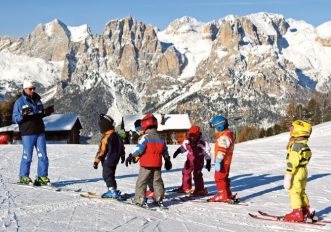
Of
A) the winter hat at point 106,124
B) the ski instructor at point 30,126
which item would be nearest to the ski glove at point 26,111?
the ski instructor at point 30,126

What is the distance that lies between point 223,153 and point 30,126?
4.11m

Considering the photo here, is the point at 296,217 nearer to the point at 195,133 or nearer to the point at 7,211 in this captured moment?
the point at 195,133

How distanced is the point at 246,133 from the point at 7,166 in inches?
3925

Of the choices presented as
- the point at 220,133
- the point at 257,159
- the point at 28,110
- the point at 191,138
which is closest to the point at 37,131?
the point at 28,110

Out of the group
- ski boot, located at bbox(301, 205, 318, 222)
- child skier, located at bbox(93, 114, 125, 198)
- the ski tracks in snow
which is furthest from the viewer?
child skier, located at bbox(93, 114, 125, 198)

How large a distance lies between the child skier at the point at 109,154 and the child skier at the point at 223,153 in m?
1.81

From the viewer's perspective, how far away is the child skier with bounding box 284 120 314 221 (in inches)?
306

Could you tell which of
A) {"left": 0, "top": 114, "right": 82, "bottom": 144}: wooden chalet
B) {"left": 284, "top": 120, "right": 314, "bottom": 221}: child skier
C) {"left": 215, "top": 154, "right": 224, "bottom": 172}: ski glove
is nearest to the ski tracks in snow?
{"left": 215, "top": 154, "right": 224, "bottom": 172}: ski glove

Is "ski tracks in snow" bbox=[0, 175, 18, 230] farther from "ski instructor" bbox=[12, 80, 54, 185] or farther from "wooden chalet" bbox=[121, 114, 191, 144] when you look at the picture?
"wooden chalet" bbox=[121, 114, 191, 144]

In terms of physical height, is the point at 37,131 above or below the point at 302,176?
above

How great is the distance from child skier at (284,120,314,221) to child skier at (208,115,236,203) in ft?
4.72

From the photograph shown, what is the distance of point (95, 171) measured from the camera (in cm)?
1476

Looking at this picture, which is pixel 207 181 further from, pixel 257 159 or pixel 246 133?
pixel 246 133

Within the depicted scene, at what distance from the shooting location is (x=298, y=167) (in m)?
7.86
